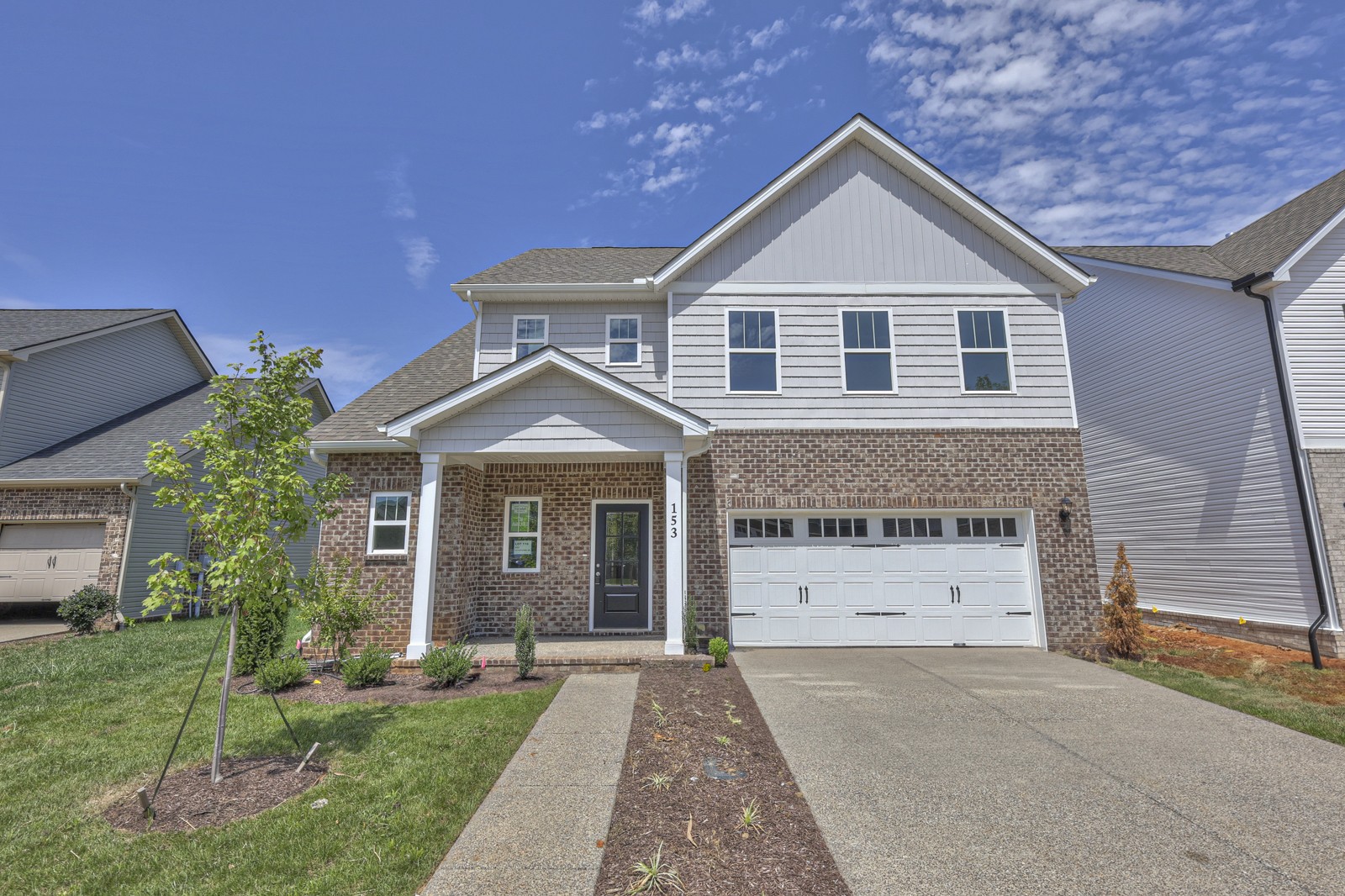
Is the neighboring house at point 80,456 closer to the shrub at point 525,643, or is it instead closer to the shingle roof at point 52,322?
the shingle roof at point 52,322

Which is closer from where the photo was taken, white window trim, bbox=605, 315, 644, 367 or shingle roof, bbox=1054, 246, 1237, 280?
white window trim, bbox=605, 315, 644, 367

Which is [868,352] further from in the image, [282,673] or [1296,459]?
[282,673]

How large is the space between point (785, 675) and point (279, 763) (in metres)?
6.12

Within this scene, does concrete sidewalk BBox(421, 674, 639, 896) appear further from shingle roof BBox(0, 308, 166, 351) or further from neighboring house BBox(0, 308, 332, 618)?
shingle roof BBox(0, 308, 166, 351)

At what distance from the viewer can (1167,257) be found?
14.5 metres

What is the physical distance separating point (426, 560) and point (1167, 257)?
17.7 m

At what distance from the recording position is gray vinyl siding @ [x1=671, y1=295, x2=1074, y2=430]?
11.1m

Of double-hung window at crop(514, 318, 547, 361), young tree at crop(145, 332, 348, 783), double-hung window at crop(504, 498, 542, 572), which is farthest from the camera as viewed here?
double-hung window at crop(514, 318, 547, 361)

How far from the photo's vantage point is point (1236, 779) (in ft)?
17.1

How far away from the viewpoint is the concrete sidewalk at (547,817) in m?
3.60

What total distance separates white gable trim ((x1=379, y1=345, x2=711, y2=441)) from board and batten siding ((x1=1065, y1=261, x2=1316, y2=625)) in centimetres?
1098

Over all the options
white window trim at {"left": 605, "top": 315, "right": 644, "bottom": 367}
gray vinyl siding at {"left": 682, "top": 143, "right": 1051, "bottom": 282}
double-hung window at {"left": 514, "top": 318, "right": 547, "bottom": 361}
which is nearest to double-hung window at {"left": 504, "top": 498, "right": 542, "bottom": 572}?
double-hung window at {"left": 514, "top": 318, "right": 547, "bottom": 361}

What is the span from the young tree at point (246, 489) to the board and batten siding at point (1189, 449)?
15.7 m

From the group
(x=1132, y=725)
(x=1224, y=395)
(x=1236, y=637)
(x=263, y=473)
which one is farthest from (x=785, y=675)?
(x=1224, y=395)
